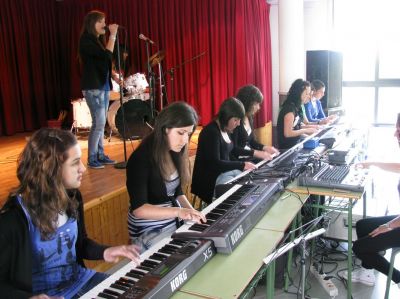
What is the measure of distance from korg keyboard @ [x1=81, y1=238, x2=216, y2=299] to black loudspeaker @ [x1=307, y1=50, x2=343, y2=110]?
531 centimetres

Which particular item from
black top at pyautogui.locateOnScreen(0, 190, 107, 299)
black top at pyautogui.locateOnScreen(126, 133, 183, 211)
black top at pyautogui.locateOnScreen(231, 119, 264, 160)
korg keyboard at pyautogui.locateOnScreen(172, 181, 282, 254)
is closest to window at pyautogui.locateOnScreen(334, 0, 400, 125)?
black top at pyautogui.locateOnScreen(231, 119, 264, 160)

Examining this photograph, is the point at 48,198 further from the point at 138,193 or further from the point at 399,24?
the point at 399,24

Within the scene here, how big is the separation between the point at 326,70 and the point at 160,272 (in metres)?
5.63

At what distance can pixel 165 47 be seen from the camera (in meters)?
7.11

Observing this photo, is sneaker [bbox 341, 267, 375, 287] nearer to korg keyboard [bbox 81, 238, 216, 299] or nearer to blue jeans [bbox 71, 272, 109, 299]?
korg keyboard [bbox 81, 238, 216, 299]

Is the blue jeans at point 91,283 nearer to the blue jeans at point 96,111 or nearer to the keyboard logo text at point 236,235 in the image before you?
the keyboard logo text at point 236,235

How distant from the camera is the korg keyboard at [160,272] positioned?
1271mm

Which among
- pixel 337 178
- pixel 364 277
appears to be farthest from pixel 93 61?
pixel 364 277

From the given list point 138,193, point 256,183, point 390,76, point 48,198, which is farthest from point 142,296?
point 390,76

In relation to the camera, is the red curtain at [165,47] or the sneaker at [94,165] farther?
the red curtain at [165,47]

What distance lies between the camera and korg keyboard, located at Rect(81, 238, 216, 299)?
127cm

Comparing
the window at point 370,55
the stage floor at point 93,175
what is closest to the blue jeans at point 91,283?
the stage floor at point 93,175

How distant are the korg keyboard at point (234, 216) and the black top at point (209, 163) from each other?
0.65 meters

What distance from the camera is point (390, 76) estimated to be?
25.5ft
